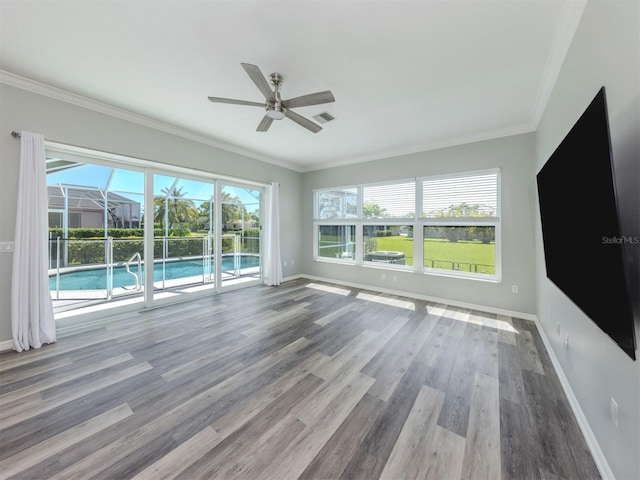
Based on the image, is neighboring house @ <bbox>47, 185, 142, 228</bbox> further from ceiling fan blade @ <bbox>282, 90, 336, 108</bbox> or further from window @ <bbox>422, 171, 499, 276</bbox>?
window @ <bbox>422, 171, 499, 276</bbox>

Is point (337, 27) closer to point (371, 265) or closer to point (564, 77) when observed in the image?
point (564, 77)

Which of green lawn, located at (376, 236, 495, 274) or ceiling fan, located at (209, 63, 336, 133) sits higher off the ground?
ceiling fan, located at (209, 63, 336, 133)

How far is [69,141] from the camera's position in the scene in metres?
3.03

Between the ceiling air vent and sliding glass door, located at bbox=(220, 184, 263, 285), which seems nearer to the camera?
the ceiling air vent

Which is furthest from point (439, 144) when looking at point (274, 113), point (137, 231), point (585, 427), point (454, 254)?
point (137, 231)

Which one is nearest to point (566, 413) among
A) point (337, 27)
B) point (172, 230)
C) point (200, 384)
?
point (200, 384)

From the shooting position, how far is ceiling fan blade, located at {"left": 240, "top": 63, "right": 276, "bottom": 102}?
1924 millimetres

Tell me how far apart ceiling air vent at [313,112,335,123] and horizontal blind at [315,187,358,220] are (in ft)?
7.24

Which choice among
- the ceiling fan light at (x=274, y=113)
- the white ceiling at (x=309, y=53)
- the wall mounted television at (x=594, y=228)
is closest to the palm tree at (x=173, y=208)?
the white ceiling at (x=309, y=53)

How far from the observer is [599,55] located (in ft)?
4.78

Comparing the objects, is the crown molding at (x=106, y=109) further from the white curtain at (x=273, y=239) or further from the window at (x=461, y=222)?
the window at (x=461, y=222)

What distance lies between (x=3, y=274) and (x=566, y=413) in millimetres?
5351

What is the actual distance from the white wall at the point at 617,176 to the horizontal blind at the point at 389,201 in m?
2.66

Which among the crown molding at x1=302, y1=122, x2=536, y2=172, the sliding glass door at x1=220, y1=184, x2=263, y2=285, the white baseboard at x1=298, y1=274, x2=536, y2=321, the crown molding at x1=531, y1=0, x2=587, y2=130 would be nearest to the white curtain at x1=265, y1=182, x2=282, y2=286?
the sliding glass door at x1=220, y1=184, x2=263, y2=285
